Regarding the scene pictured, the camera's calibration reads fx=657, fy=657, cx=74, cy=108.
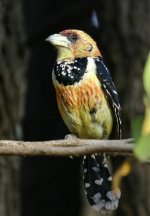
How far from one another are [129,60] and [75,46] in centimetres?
166

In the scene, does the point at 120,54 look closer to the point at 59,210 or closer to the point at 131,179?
the point at 131,179

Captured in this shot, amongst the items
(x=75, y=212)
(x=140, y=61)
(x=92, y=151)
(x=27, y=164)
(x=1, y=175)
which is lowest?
(x=75, y=212)

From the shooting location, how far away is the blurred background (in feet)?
14.2

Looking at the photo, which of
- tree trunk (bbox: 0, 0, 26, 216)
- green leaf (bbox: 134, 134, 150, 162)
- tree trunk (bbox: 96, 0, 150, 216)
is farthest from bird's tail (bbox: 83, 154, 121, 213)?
green leaf (bbox: 134, 134, 150, 162)

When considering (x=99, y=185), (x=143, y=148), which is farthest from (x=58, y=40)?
(x=143, y=148)

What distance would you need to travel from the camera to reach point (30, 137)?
20.8ft

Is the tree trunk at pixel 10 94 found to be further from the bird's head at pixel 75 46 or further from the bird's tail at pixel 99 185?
the bird's head at pixel 75 46

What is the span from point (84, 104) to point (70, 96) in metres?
0.09

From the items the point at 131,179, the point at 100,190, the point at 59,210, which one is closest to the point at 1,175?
the point at 100,190

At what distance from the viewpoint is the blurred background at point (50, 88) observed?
434 cm

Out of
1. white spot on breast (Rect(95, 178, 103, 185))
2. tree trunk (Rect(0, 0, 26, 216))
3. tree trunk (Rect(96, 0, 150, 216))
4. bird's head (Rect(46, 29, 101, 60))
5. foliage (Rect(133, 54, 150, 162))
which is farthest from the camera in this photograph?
tree trunk (Rect(96, 0, 150, 216))

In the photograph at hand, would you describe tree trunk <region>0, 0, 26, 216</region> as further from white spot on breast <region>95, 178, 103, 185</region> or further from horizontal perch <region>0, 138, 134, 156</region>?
horizontal perch <region>0, 138, 134, 156</region>

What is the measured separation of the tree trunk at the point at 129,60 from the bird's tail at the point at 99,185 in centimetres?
111

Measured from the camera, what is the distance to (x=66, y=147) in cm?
218
